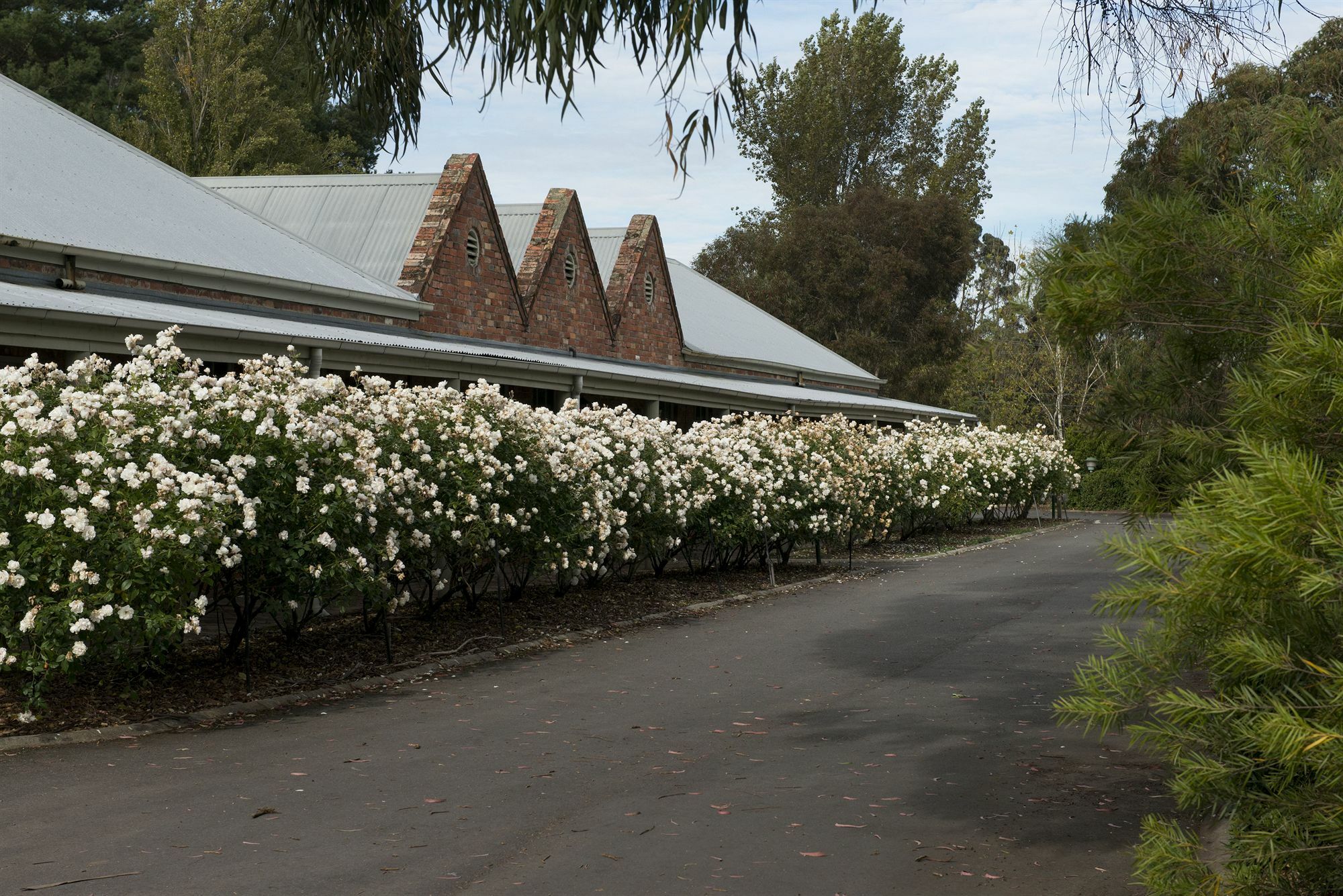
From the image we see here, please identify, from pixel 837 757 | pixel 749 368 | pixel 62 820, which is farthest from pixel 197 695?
pixel 749 368

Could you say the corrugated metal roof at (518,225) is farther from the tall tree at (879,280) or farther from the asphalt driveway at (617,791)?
the tall tree at (879,280)

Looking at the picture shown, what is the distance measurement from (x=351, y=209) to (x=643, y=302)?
7.62 meters

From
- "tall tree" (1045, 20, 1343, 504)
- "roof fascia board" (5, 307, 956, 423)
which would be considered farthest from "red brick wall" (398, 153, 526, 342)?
"tall tree" (1045, 20, 1343, 504)

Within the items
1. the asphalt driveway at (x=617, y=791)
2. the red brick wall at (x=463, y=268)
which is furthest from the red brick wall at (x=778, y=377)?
the asphalt driveway at (x=617, y=791)

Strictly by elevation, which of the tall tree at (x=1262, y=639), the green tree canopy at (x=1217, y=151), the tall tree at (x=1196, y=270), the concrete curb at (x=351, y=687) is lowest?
the concrete curb at (x=351, y=687)

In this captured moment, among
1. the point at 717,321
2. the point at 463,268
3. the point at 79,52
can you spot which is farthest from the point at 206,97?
the point at 463,268

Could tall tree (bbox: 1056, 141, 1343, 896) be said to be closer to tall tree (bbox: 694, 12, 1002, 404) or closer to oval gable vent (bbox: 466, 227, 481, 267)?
oval gable vent (bbox: 466, 227, 481, 267)

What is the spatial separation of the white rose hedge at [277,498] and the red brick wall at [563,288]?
10.9 meters

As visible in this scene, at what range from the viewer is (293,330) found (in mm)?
16203

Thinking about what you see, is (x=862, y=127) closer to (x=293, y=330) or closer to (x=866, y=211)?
(x=866, y=211)

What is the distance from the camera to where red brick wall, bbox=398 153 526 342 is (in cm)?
2342

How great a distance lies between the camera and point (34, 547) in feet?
26.0

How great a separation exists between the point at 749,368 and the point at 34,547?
28060mm

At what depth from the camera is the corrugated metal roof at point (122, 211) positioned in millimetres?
15852
